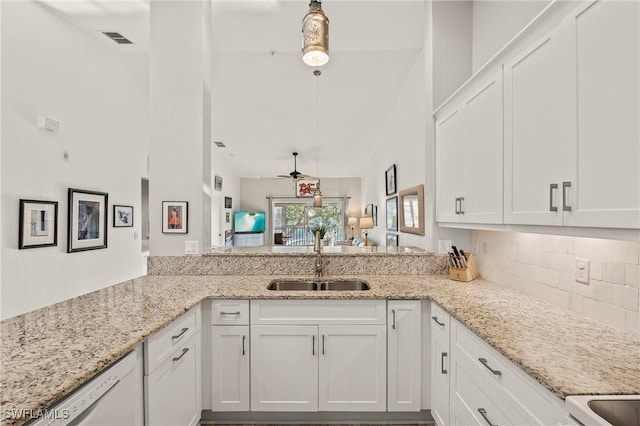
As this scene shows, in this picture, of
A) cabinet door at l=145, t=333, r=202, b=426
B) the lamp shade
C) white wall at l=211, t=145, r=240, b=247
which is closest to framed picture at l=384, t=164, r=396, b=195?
the lamp shade

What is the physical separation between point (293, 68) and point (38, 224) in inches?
117

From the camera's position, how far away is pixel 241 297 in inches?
76.9

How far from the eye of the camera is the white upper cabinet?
5.54ft

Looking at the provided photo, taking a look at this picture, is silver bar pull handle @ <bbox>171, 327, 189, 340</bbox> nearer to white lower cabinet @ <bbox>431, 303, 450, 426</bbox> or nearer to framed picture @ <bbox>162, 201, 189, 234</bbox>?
framed picture @ <bbox>162, 201, 189, 234</bbox>

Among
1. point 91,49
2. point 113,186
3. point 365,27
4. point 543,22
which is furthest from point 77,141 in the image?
point 543,22

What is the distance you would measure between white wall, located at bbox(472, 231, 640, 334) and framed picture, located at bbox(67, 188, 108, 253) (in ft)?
12.5

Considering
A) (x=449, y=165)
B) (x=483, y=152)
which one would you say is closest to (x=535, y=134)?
(x=483, y=152)

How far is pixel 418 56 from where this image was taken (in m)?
3.35

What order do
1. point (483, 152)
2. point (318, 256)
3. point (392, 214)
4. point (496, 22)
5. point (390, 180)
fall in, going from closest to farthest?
point (483, 152) → point (496, 22) → point (318, 256) → point (392, 214) → point (390, 180)

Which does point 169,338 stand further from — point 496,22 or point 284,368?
point 496,22

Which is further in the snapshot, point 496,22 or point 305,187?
point 305,187

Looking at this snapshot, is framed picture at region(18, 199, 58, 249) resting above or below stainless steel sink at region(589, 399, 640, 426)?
above

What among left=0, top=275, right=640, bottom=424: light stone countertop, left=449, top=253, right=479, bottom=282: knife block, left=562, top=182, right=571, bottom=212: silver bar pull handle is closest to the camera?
left=0, top=275, right=640, bottom=424: light stone countertop

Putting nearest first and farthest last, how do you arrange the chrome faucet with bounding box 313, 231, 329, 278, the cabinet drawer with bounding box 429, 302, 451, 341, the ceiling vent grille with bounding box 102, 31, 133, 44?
the cabinet drawer with bounding box 429, 302, 451, 341, the chrome faucet with bounding box 313, 231, 329, 278, the ceiling vent grille with bounding box 102, 31, 133, 44
